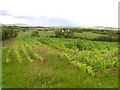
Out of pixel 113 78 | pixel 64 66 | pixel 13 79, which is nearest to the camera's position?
pixel 113 78

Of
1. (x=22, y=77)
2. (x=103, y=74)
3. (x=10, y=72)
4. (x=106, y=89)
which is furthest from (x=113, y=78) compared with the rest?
(x=10, y=72)

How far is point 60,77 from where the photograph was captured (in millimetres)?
16672

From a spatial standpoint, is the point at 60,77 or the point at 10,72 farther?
the point at 10,72

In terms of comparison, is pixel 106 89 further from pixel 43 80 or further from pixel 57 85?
pixel 43 80

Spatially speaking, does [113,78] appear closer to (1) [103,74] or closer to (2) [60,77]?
(1) [103,74]

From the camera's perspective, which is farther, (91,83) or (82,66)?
(82,66)

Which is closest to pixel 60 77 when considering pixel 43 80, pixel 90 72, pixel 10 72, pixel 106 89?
pixel 43 80

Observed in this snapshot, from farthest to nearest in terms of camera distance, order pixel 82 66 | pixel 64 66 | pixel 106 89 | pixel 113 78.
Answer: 1. pixel 64 66
2. pixel 82 66
3. pixel 113 78
4. pixel 106 89

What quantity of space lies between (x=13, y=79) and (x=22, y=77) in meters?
0.61

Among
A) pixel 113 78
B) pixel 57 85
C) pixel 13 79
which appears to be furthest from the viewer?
pixel 13 79

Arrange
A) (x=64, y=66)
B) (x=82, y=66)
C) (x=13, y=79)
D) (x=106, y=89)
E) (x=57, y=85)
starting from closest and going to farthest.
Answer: (x=106, y=89) < (x=57, y=85) < (x=13, y=79) < (x=82, y=66) < (x=64, y=66)

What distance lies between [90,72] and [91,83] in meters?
2.93

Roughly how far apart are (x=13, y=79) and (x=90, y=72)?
489cm

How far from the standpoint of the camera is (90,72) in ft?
58.1
